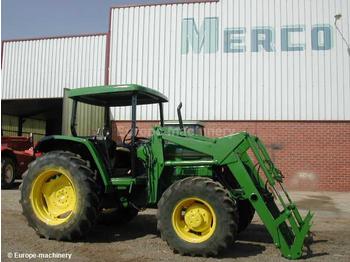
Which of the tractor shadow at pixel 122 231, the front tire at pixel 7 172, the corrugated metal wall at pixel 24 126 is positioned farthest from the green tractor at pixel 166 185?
the corrugated metal wall at pixel 24 126

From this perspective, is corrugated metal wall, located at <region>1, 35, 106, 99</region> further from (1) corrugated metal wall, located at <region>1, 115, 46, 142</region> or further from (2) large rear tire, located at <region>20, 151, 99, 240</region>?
(2) large rear tire, located at <region>20, 151, 99, 240</region>

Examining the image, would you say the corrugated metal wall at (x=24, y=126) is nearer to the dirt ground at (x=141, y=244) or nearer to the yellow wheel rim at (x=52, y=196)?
the dirt ground at (x=141, y=244)

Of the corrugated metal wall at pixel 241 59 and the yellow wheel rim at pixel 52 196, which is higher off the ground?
the corrugated metal wall at pixel 241 59

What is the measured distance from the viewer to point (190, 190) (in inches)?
229

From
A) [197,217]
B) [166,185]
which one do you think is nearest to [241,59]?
[166,185]

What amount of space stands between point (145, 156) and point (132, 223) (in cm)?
204

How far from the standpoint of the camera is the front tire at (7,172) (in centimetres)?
1404

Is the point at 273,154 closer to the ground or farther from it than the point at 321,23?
closer to the ground

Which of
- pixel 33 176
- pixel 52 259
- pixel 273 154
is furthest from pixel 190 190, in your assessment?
pixel 273 154

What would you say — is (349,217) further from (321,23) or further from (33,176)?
(321,23)

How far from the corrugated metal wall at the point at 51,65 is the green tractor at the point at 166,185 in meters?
12.5

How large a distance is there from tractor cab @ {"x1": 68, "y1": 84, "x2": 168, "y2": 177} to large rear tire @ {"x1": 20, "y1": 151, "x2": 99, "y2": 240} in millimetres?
531

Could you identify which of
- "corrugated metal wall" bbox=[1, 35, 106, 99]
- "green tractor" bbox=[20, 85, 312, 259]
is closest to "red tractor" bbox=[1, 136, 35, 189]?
"corrugated metal wall" bbox=[1, 35, 106, 99]

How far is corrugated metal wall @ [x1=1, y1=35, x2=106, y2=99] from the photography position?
19.4m
